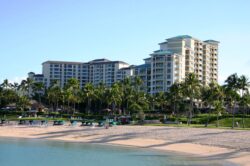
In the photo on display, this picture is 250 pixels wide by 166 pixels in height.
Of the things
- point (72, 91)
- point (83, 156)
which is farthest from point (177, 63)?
point (83, 156)

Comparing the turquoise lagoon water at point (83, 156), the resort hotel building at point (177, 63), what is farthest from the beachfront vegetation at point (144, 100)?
the turquoise lagoon water at point (83, 156)

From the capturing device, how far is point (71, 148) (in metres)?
55.2

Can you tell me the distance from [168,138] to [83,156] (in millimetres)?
16538

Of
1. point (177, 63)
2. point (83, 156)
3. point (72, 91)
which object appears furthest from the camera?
point (177, 63)

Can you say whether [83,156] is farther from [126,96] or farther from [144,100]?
[126,96]

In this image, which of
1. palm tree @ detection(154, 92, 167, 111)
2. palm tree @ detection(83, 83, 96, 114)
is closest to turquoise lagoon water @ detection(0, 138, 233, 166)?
palm tree @ detection(154, 92, 167, 111)

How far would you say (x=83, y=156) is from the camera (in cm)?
4712

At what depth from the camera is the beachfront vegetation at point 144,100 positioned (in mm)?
99938

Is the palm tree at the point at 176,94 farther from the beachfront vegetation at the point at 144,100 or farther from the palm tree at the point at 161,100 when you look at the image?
the palm tree at the point at 161,100

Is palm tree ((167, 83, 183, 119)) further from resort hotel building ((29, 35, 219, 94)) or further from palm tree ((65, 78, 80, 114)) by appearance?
resort hotel building ((29, 35, 219, 94))

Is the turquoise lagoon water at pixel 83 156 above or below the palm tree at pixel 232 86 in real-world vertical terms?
below

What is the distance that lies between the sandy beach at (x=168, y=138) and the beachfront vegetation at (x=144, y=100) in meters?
22.7

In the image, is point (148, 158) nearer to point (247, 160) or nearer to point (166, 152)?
point (166, 152)

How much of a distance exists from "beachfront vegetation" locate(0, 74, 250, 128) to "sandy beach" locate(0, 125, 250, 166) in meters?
22.7
